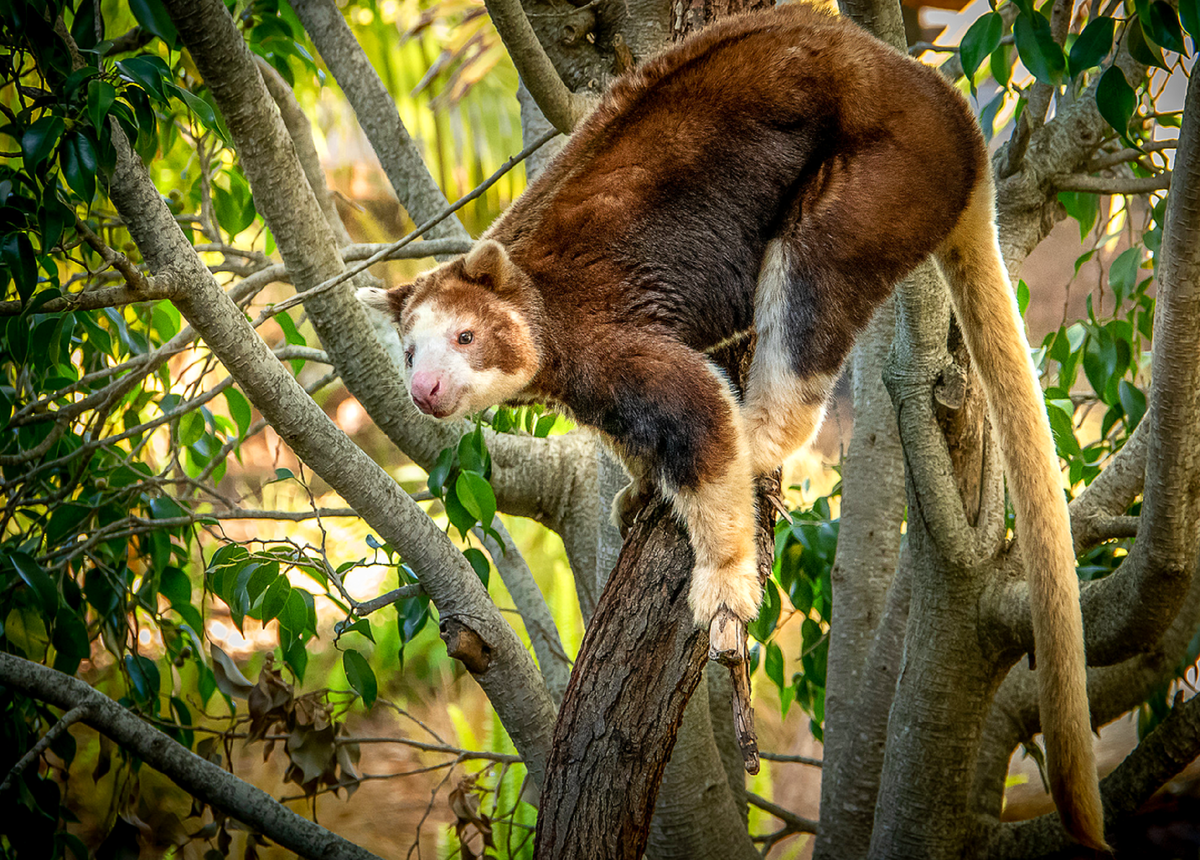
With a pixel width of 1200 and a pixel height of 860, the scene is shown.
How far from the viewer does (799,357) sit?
2037 mm

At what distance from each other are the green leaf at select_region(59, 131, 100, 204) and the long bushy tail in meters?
1.79

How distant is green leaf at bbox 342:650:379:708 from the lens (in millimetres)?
2221

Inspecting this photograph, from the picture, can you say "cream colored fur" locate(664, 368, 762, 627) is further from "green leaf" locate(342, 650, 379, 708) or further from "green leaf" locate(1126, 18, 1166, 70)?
"green leaf" locate(1126, 18, 1166, 70)

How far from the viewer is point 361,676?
2240mm

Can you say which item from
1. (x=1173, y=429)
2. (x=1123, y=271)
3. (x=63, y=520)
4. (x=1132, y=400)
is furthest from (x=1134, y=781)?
(x=63, y=520)

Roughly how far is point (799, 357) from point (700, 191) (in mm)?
435

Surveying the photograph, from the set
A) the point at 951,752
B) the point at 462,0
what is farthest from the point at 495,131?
the point at 951,752

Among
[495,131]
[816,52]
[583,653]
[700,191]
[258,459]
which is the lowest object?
[583,653]

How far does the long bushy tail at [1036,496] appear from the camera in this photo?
1.85 m

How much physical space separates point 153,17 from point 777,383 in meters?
1.44

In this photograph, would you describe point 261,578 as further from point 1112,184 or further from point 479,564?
point 1112,184

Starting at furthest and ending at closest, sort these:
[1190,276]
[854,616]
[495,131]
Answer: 1. [495,131]
2. [854,616]
3. [1190,276]

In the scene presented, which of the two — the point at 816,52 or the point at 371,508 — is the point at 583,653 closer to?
the point at 371,508

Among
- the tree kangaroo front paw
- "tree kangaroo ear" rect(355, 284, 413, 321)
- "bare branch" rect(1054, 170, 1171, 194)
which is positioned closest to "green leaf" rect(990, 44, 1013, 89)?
"bare branch" rect(1054, 170, 1171, 194)
